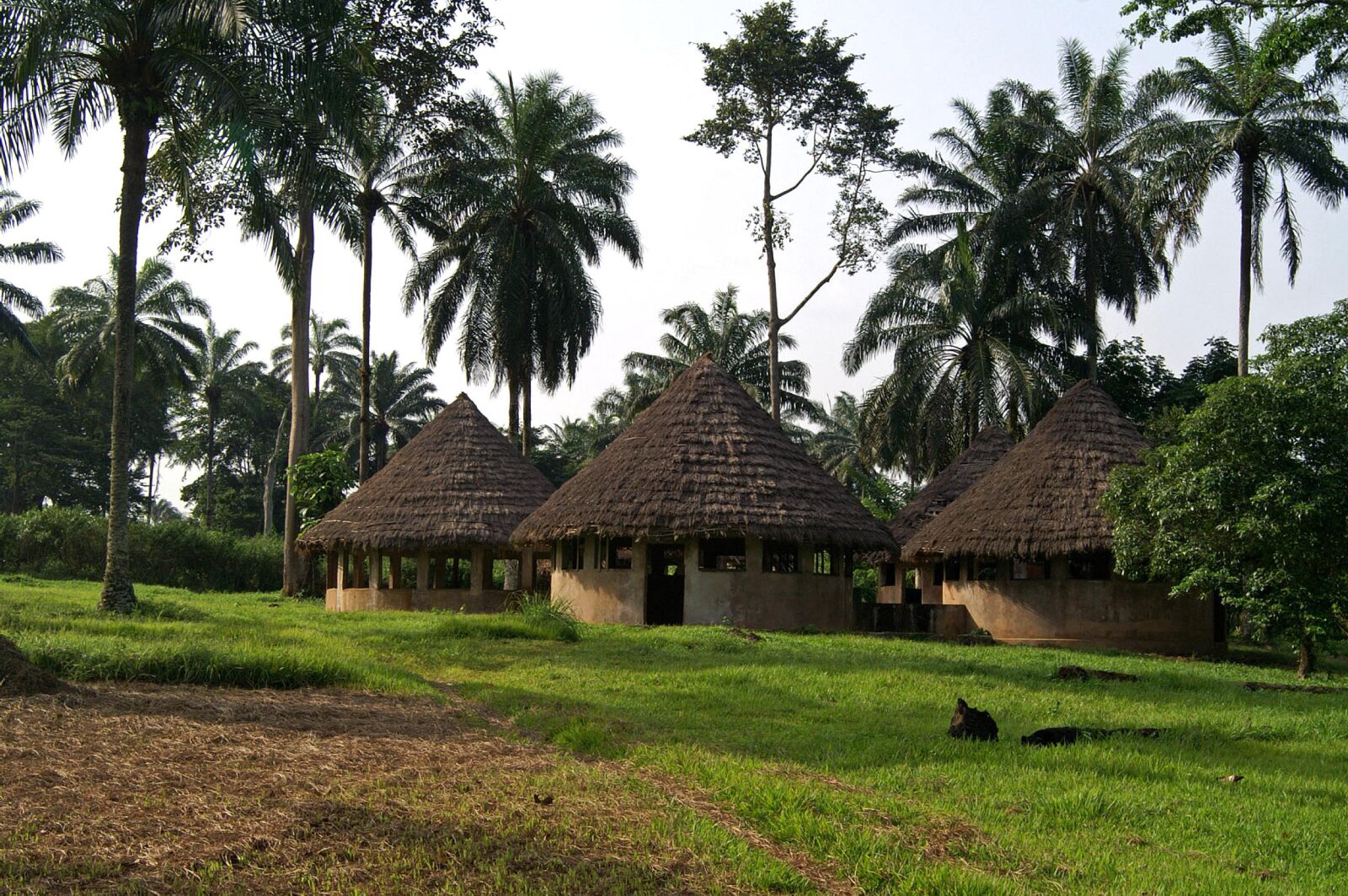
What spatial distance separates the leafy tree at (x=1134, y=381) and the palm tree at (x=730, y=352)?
469 inches

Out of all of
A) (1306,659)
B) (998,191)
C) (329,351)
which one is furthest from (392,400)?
(1306,659)

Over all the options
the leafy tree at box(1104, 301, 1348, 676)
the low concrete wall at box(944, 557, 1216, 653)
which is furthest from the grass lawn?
the low concrete wall at box(944, 557, 1216, 653)

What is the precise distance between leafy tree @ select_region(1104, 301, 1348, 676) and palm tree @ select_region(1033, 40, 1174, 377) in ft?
48.9

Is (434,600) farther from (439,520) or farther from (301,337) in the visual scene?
(301,337)

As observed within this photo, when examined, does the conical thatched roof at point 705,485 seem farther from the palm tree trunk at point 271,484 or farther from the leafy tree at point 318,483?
the palm tree trunk at point 271,484

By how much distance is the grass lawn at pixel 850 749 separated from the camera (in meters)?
5.71

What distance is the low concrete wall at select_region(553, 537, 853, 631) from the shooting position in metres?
21.5

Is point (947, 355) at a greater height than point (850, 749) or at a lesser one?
greater

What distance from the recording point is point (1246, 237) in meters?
28.6

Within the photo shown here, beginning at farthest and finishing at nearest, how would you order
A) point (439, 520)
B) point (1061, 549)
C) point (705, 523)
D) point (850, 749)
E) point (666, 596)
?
1. point (439, 520)
2. point (666, 596)
3. point (1061, 549)
4. point (705, 523)
5. point (850, 749)

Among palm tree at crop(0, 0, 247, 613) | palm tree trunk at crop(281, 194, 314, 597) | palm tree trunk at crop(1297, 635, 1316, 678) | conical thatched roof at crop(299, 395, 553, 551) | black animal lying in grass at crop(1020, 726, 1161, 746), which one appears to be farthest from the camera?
palm tree trunk at crop(281, 194, 314, 597)

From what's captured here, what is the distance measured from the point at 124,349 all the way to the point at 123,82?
3.71 m

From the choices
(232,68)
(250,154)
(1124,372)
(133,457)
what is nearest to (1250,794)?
(250,154)

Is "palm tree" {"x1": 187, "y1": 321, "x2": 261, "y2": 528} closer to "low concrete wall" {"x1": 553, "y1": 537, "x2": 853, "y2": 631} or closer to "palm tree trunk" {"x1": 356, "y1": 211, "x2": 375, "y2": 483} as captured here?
"palm tree trunk" {"x1": 356, "y1": 211, "x2": 375, "y2": 483}
